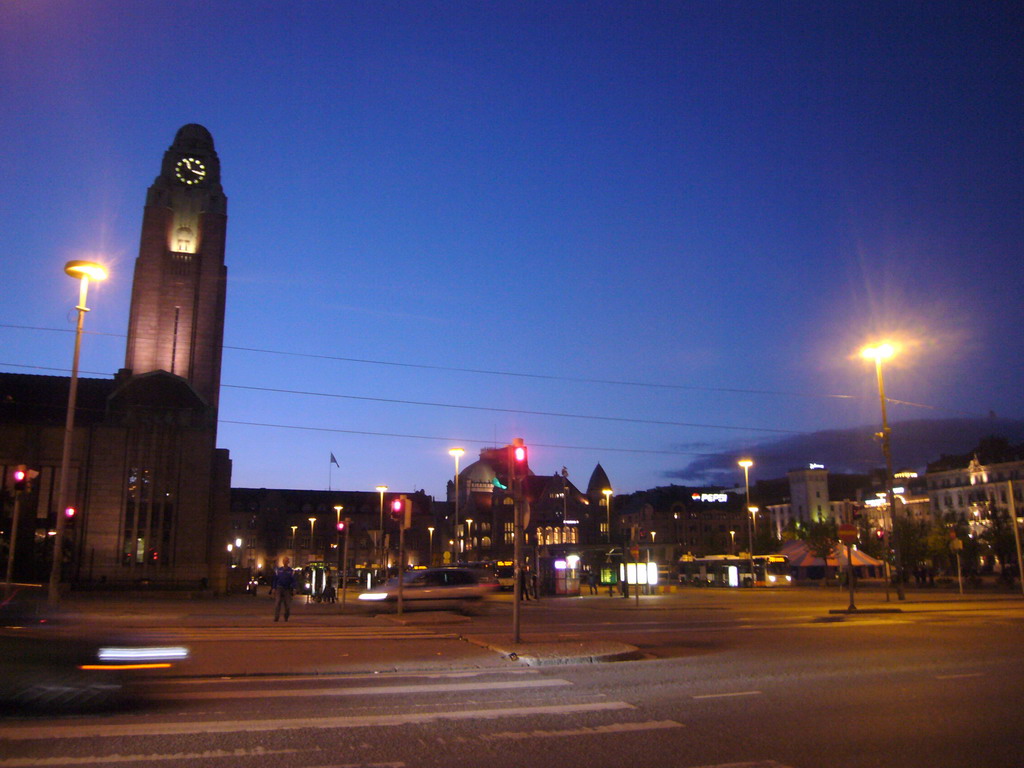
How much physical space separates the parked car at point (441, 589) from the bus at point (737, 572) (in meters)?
31.2

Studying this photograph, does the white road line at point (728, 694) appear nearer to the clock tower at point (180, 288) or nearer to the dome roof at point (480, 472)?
the clock tower at point (180, 288)

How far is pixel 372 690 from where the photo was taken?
10.2 metres

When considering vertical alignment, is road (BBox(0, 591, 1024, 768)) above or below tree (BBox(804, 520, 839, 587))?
below

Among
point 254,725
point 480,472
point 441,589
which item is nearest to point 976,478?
point 480,472

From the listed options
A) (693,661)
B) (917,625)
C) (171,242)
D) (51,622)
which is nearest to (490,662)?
(693,661)

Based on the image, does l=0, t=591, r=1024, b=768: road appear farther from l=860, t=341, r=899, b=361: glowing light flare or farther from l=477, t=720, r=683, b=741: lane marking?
l=860, t=341, r=899, b=361: glowing light flare

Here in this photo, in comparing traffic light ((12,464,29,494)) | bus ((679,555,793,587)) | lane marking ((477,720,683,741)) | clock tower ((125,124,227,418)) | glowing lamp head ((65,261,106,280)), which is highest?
clock tower ((125,124,227,418))

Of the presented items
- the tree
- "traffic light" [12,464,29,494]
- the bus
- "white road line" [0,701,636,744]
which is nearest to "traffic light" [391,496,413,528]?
"traffic light" [12,464,29,494]

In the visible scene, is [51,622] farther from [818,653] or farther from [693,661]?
[818,653]

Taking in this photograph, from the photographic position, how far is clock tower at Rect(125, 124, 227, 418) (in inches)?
2402

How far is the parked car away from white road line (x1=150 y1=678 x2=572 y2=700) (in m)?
16.8

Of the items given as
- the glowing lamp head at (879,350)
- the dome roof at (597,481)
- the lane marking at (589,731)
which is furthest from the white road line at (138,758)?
the dome roof at (597,481)

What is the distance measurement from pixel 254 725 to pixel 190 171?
67.4 metres

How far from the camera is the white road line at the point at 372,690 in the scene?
9.66 m
